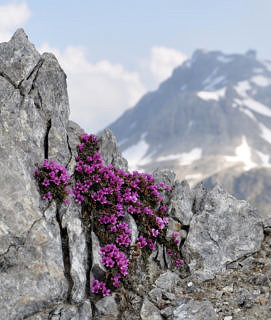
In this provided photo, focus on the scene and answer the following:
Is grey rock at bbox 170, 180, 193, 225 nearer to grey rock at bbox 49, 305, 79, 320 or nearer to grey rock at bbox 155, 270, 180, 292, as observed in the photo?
grey rock at bbox 155, 270, 180, 292

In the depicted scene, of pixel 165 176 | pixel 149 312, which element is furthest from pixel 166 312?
pixel 165 176

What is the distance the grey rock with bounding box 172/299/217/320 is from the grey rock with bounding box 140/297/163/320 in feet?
1.79

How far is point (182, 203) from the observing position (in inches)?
606

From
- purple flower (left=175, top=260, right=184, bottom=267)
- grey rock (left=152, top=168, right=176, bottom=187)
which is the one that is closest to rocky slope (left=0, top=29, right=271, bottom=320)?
purple flower (left=175, top=260, right=184, bottom=267)

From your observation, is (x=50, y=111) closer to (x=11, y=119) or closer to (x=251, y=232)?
(x=11, y=119)

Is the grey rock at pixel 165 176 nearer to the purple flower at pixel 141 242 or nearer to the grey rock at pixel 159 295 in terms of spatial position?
the purple flower at pixel 141 242

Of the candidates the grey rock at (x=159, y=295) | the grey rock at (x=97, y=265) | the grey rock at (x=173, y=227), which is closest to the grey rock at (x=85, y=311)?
the grey rock at (x=97, y=265)

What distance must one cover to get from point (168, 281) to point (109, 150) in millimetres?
6418

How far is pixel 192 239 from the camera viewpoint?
46.9 ft

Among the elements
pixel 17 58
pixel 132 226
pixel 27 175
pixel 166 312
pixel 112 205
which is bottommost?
pixel 166 312

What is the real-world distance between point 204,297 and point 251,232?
4.46 metres

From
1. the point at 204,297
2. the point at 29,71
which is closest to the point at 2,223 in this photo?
the point at 29,71

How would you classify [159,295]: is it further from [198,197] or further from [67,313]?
[198,197]

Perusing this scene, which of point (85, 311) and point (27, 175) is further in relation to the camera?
point (27, 175)
